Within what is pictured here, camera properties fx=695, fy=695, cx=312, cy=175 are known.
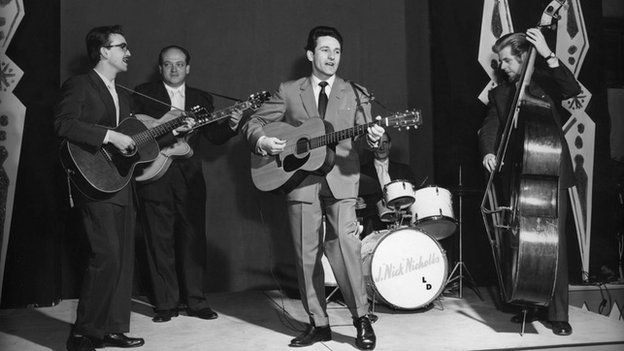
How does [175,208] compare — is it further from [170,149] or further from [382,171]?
[382,171]

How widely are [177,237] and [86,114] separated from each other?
141 cm

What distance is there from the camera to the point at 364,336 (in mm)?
3707

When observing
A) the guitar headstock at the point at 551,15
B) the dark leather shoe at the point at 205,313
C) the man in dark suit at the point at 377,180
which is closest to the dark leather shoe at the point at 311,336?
the dark leather shoe at the point at 205,313

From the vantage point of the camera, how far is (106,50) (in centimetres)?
390

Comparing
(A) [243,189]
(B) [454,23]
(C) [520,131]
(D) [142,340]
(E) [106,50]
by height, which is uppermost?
(B) [454,23]

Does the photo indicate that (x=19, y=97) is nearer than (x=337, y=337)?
No

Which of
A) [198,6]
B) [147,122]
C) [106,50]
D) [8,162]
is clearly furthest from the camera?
[198,6]

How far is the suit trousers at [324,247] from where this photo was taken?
379 cm

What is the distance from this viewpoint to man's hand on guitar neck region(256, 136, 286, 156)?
3789mm

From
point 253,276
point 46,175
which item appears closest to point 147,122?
point 46,175

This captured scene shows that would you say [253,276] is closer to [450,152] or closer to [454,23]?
[450,152]

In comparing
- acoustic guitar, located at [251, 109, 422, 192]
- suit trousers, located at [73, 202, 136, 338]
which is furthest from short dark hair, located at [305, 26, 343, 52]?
suit trousers, located at [73, 202, 136, 338]

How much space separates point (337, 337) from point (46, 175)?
2.52 metres

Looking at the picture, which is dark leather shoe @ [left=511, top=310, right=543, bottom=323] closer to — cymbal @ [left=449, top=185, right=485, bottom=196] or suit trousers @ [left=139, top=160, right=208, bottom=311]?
cymbal @ [left=449, top=185, right=485, bottom=196]
